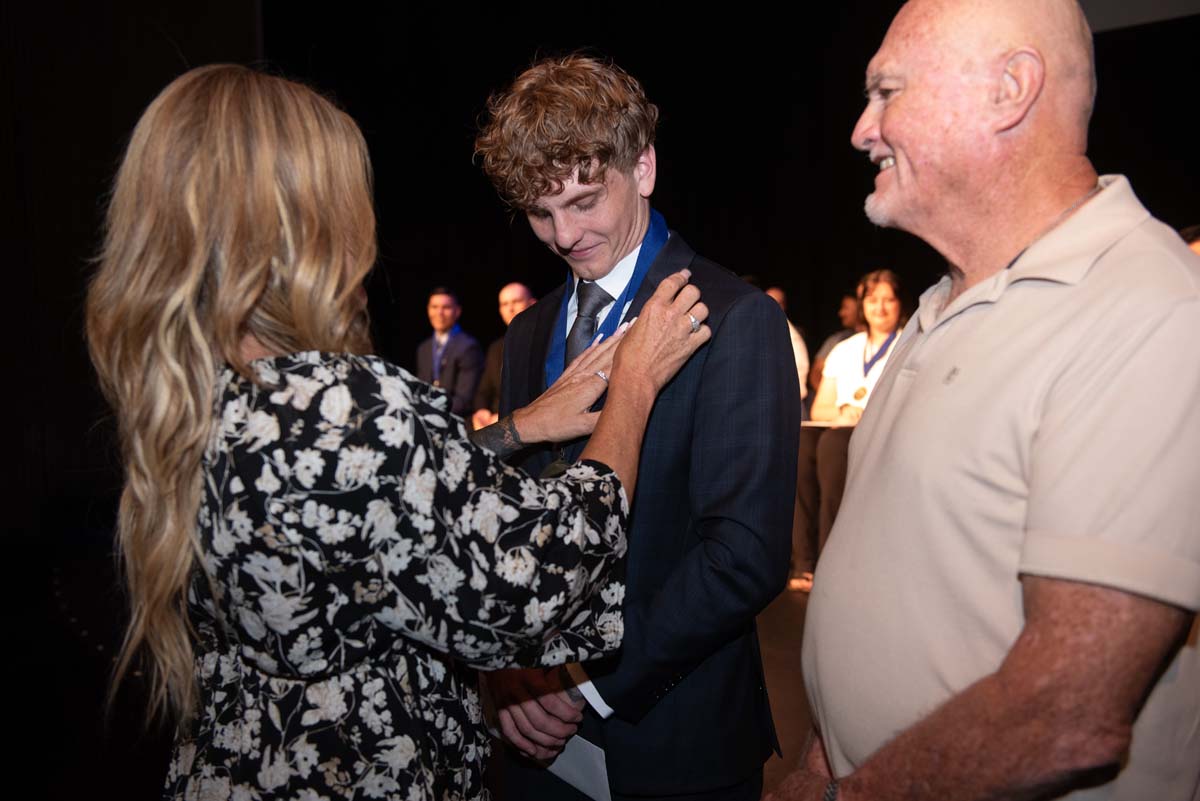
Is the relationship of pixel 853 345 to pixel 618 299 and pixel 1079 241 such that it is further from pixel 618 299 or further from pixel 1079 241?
pixel 1079 241

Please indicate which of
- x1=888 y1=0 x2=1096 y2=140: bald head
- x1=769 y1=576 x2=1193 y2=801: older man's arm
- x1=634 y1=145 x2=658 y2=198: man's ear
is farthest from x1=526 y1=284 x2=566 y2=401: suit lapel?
x1=769 y1=576 x2=1193 y2=801: older man's arm

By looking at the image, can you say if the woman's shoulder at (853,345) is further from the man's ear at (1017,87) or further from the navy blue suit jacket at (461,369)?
the man's ear at (1017,87)

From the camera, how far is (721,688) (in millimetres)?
1379

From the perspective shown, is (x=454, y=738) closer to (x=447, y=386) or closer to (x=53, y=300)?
(x=447, y=386)

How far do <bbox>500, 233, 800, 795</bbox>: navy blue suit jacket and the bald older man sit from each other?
14 centimetres

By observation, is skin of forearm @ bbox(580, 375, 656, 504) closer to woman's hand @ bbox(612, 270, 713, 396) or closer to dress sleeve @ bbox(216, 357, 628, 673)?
woman's hand @ bbox(612, 270, 713, 396)

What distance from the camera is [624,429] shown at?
4.13 feet

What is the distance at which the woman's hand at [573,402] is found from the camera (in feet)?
4.79

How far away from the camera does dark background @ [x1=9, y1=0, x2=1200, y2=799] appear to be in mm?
5957

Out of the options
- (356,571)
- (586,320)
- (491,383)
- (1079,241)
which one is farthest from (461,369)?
(1079,241)

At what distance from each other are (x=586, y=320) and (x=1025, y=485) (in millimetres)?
890

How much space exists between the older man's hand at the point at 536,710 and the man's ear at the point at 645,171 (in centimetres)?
88

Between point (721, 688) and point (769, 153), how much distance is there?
8.62 meters

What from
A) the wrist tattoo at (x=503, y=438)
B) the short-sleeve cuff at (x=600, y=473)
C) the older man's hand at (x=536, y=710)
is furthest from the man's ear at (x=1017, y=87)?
the older man's hand at (x=536, y=710)
